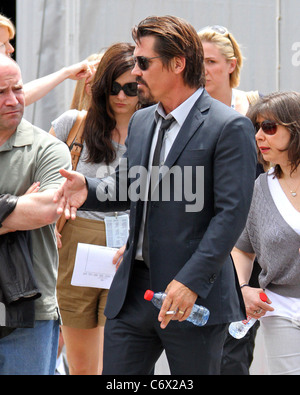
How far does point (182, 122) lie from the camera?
342cm

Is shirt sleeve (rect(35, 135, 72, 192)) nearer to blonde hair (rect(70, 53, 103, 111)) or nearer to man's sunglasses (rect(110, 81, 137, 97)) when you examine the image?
man's sunglasses (rect(110, 81, 137, 97))

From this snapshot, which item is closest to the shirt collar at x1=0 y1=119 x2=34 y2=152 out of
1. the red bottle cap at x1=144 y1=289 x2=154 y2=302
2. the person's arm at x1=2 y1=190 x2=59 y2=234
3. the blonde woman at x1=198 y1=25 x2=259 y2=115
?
the person's arm at x1=2 y1=190 x2=59 y2=234

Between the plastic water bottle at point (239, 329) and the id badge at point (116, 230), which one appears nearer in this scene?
the plastic water bottle at point (239, 329)

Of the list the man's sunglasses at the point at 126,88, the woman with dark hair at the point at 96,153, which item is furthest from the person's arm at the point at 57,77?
the man's sunglasses at the point at 126,88

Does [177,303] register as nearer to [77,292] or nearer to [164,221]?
[164,221]

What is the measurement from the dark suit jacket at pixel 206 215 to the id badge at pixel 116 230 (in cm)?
116

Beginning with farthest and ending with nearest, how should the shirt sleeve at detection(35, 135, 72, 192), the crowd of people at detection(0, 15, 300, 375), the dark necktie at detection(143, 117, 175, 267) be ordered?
1. the shirt sleeve at detection(35, 135, 72, 192)
2. the dark necktie at detection(143, 117, 175, 267)
3. the crowd of people at detection(0, 15, 300, 375)

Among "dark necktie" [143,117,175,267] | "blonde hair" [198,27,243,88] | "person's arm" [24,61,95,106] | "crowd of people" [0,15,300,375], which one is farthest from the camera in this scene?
"blonde hair" [198,27,243,88]

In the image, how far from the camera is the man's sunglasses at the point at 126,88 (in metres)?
4.70

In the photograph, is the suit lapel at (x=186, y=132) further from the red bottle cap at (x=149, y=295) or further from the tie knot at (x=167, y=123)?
the red bottle cap at (x=149, y=295)

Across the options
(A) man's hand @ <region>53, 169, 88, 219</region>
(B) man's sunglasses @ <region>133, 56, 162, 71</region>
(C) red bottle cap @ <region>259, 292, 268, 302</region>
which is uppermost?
(B) man's sunglasses @ <region>133, 56, 162, 71</region>

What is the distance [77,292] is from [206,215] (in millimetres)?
1712

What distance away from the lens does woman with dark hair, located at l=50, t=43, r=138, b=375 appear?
4691 mm

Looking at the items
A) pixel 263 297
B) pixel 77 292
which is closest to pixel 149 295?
pixel 263 297
